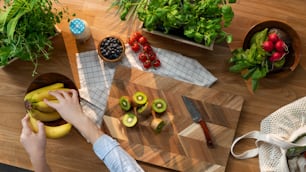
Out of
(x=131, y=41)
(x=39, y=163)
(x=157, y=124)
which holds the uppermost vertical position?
(x=131, y=41)

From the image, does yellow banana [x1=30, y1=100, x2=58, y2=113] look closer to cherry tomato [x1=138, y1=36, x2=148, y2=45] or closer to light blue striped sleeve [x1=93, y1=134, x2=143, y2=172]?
light blue striped sleeve [x1=93, y1=134, x2=143, y2=172]

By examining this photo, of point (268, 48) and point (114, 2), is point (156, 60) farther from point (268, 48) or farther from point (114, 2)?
point (268, 48)

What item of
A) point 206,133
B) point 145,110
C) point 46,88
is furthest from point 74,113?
point 206,133

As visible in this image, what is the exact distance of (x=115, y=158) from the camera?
126 cm

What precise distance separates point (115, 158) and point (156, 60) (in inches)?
15.2

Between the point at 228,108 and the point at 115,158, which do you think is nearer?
the point at 115,158

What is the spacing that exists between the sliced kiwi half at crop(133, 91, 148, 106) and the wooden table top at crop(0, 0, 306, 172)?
0.20m

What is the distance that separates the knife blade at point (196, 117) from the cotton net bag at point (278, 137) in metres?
0.09

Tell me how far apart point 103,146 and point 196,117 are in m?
0.34

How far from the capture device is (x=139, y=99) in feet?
4.51

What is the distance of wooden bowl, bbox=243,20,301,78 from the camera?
4.45ft

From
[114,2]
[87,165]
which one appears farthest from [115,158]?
[114,2]

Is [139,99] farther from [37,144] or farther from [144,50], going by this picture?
[37,144]

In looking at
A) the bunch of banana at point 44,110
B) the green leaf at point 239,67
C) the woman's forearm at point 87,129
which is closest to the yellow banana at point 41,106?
the bunch of banana at point 44,110
